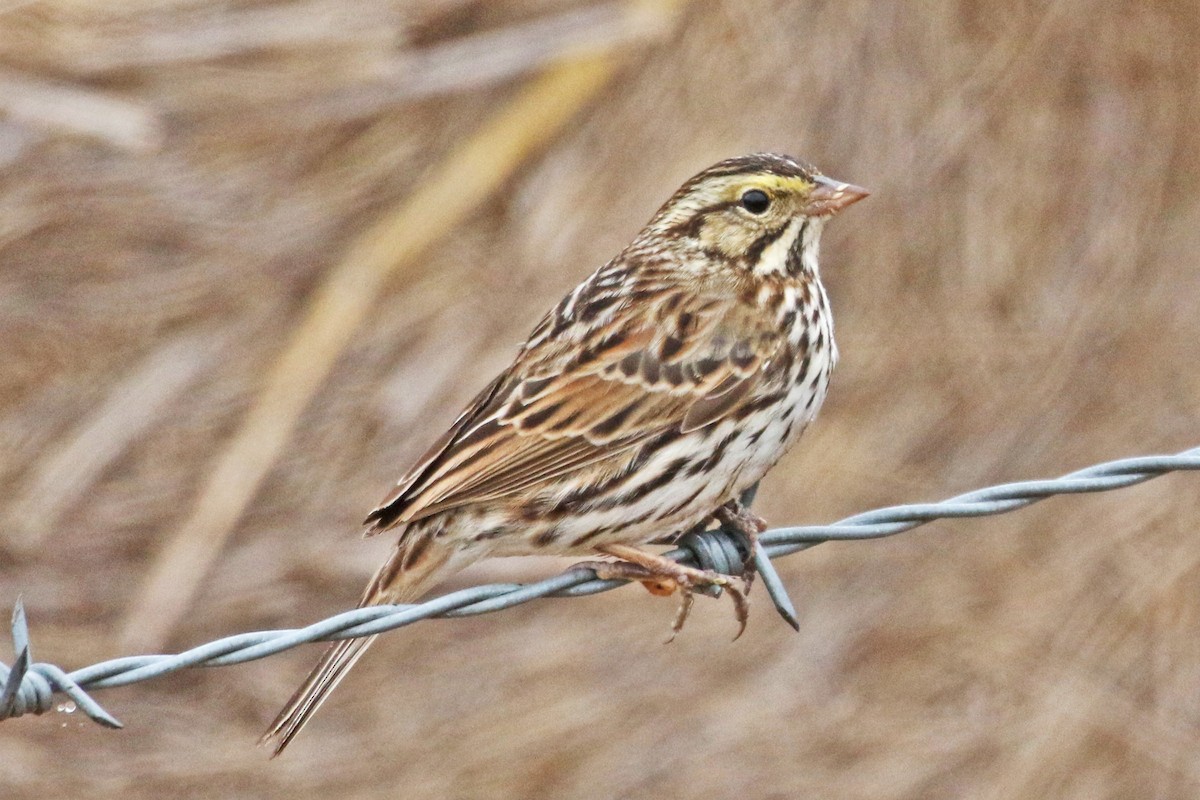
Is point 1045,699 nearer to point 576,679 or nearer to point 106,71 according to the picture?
point 576,679

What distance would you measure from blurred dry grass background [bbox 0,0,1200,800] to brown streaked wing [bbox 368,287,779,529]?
9.48ft

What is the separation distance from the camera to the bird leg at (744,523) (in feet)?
13.0

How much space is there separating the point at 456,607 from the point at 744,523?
83 cm

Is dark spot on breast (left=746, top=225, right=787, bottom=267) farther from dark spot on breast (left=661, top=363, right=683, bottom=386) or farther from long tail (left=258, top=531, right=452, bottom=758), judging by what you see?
long tail (left=258, top=531, right=452, bottom=758)

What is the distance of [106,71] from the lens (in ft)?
24.0

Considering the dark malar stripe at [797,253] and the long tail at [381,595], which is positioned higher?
A: the dark malar stripe at [797,253]

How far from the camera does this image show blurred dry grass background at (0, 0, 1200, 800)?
288 inches

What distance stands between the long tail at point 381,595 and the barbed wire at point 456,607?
49 cm

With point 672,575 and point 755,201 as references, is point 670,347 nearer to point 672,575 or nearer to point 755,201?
point 755,201

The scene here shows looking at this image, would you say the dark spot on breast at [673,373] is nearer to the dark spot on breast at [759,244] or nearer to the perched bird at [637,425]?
the perched bird at [637,425]

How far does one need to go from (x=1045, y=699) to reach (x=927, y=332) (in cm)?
145

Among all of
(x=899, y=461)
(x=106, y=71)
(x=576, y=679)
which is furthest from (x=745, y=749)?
(x=106, y=71)

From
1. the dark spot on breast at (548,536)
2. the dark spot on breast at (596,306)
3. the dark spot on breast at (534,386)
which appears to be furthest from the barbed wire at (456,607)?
the dark spot on breast at (596,306)

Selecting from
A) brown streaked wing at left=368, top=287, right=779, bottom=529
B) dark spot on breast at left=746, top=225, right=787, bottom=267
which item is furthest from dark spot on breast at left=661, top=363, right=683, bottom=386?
dark spot on breast at left=746, top=225, right=787, bottom=267
